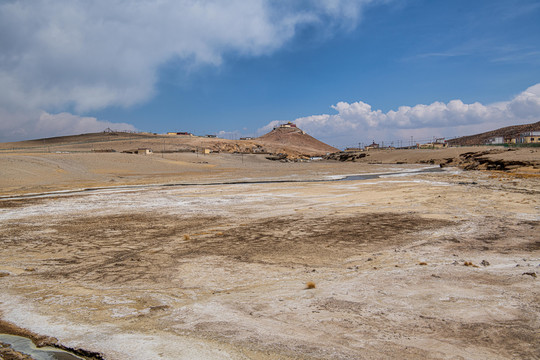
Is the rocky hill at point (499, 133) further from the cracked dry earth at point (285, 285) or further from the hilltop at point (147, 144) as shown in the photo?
the cracked dry earth at point (285, 285)

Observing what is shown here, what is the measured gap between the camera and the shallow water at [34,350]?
435 cm

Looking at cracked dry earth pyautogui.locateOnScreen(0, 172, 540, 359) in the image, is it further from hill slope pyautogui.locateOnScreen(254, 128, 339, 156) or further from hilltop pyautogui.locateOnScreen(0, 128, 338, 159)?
hill slope pyautogui.locateOnScreen(254, 128, 339, 156)

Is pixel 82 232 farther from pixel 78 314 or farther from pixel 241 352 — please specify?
pixel 241 352

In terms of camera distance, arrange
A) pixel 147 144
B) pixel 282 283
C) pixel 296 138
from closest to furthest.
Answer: pixel 282 283 → pixel 147 144 → pixel 296 138

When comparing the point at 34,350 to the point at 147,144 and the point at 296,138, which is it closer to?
the point at 147,144

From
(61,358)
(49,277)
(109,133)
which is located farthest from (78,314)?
(109,133)

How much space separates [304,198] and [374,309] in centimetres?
1437

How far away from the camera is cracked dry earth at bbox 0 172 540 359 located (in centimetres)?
432

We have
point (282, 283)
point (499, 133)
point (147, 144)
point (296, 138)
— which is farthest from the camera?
point (296, 138)

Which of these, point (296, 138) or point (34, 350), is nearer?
point (34, 350)

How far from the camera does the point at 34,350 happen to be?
4.52 metres

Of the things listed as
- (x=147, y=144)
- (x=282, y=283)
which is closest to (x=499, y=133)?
(x=147, y=144)

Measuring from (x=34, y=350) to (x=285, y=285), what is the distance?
3.57m

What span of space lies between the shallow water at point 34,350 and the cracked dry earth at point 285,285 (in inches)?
7.0
